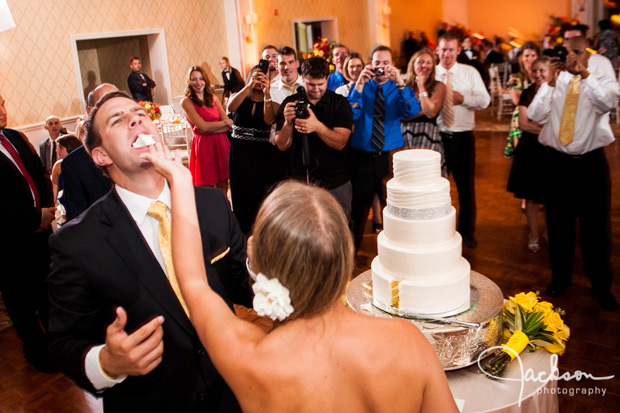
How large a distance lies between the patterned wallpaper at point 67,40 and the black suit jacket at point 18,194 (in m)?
5.61

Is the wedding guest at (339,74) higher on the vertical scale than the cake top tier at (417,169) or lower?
higher

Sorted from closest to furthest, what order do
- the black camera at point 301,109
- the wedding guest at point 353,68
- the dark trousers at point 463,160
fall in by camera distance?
the black camera at point 301,109
the dark trousers at point 463,160
the wedding guest at point 353,68

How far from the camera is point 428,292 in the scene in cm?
182

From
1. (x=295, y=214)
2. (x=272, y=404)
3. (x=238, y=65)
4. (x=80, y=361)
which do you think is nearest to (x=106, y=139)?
(x=80, y=361)

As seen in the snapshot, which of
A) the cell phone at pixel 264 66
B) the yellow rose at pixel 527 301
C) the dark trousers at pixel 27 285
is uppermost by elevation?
the cell phone at pixel 264 66

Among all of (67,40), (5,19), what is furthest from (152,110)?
(5,19)

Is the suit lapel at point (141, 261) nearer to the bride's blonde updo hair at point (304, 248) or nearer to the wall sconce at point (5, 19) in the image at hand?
the bride's blonde updo hair at point (304, 248)

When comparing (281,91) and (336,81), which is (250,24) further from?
(281,91)

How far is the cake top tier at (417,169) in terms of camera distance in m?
1.81

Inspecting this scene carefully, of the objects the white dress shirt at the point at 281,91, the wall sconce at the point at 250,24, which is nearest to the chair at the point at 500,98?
the wall sconce at the point at 250,24

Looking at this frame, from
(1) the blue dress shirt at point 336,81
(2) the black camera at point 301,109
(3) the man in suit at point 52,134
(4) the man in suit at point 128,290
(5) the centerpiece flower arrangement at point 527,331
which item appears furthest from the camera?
(1) the blue dress shirt at point 336,81

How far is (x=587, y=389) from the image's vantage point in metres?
2.59

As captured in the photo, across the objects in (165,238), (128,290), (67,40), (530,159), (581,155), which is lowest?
(530,159)

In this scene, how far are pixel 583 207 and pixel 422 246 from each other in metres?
1.90
